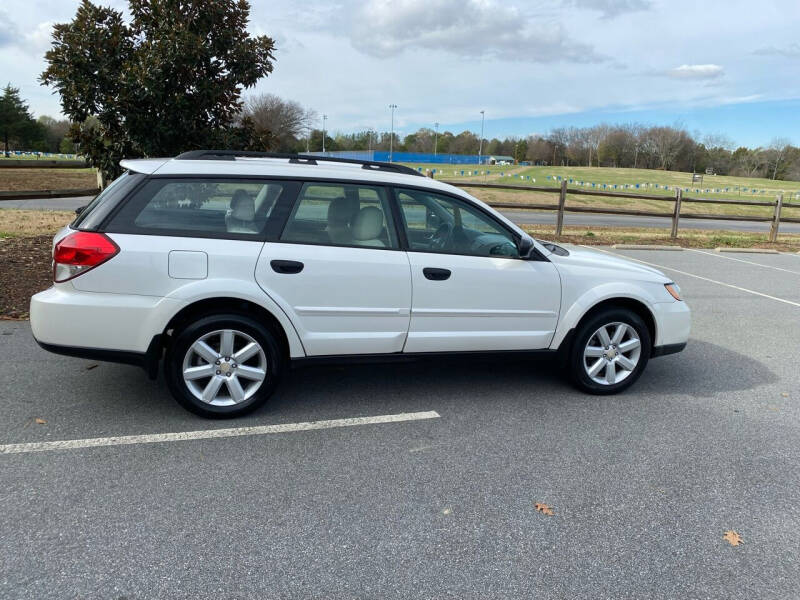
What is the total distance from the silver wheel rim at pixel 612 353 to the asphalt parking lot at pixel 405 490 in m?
0.21

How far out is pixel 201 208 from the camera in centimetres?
390

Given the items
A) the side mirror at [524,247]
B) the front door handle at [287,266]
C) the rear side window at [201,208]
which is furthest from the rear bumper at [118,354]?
the side mirror at [524,247]

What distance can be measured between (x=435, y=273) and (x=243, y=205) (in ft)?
4.45

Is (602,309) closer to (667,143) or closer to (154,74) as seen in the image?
(154,74)

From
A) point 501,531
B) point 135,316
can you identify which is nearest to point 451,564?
point 501,531

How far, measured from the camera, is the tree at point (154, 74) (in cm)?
723

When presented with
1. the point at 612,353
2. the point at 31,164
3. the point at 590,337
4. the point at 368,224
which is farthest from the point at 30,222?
the point at 612,353

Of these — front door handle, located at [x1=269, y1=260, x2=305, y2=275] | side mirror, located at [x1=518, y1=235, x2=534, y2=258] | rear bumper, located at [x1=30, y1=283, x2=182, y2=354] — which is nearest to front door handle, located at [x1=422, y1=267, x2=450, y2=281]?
side mirror, located at [x1=518, y1=235, x2=534, y2=258]

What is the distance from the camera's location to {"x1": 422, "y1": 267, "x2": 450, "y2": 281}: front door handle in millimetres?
4141

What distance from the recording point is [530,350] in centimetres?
455

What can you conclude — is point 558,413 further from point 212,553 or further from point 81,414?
point 81,414

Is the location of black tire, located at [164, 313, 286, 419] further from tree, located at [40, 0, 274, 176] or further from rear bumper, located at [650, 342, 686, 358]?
tree, located at [40, 0, 274, 176]

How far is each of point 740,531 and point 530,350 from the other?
189 centimetres

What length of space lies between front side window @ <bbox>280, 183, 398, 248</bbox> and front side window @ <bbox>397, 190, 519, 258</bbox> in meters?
0.16
